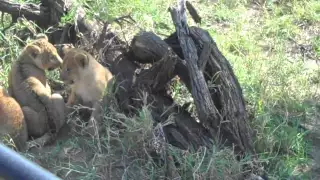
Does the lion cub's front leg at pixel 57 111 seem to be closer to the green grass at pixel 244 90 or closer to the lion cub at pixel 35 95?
the lion cub at pixel 35 95

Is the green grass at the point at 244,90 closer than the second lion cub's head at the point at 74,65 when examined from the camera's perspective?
Yes

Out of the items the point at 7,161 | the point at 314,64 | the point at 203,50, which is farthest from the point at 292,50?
the point at 7,161

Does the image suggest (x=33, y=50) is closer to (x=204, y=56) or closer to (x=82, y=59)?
(x=82, y=59)

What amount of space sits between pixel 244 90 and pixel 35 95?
210 centimetres

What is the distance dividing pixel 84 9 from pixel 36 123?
1849 mm

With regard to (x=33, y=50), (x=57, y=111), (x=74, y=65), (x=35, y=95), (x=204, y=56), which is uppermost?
(x=204, y=56)

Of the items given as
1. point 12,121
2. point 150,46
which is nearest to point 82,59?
point 150,46

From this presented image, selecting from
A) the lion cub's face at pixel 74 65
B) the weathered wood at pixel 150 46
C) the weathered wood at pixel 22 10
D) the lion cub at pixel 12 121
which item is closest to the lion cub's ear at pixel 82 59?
the lion cub's face at pixel 74 65

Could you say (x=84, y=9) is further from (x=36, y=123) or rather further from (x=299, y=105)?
(x=299, y=105)

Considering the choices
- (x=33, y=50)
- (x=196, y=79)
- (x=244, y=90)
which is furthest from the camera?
(x=244, y=90)

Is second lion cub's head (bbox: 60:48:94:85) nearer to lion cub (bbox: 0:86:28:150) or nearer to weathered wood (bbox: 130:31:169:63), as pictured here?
weathered wood (bbox: 130:31:169:63)

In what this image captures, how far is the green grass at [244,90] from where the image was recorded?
14.0 ft

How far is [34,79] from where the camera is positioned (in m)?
5.02

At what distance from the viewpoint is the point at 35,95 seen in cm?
493
